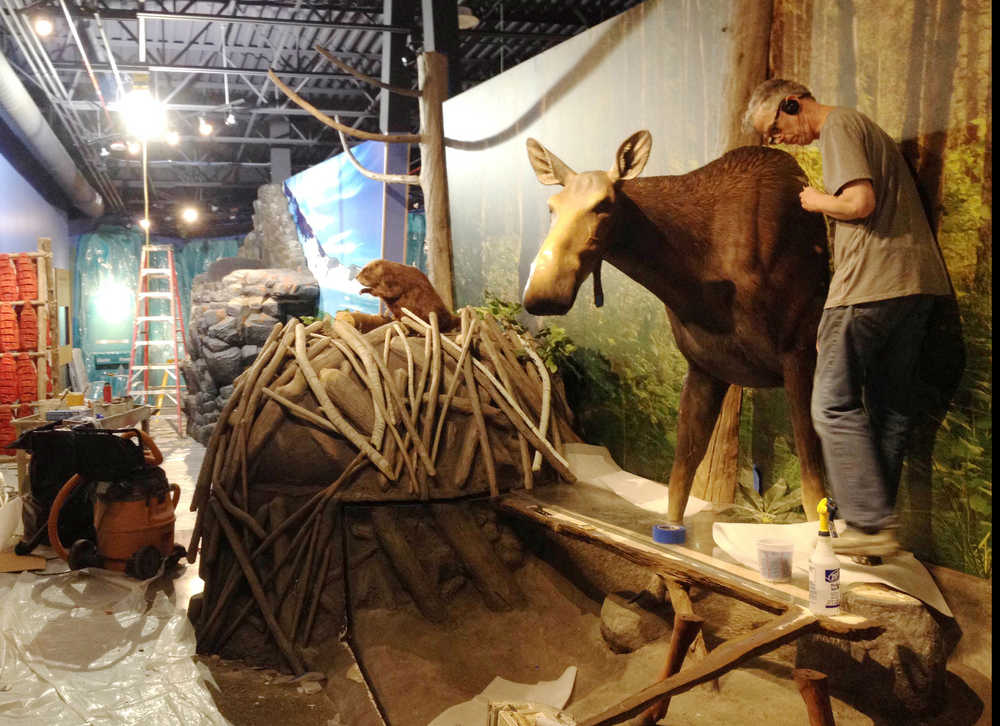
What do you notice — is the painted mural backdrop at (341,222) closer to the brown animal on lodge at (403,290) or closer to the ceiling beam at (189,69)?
the ceiling beam at (189,69)

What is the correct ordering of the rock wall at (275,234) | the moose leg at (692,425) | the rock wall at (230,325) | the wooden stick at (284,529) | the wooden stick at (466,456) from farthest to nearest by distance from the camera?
the rock wall at (275,234)
the rock wall at (230,325)
the wooden stick at (466,456)
the wooden stick at (284,529)
the moose leg at (692,425)

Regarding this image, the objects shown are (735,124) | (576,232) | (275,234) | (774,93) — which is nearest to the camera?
(774,93)

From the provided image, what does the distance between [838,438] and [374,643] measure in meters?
2.54

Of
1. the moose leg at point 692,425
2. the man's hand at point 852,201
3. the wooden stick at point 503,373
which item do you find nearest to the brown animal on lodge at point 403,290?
the wooden stick at point 503,373

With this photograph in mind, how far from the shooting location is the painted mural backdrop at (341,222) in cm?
997

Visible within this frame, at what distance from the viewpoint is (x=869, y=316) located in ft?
9.04

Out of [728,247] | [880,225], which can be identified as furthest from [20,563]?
[880,225]

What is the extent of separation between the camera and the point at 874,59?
10.9 feet

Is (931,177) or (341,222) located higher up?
(341,222)

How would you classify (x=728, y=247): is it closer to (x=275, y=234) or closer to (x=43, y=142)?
(x=43, y=142)

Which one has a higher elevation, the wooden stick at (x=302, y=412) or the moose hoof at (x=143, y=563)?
the wooden stick at (x=302, y=412)

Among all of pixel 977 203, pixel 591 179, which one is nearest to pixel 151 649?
pixel 591 179

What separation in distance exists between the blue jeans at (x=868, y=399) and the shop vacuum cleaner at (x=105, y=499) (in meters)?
4.67

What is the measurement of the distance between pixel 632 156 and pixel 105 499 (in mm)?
4528
